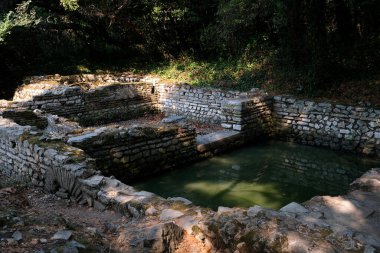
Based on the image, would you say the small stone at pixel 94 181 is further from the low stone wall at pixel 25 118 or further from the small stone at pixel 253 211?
the low stone wall at pixel 25 118

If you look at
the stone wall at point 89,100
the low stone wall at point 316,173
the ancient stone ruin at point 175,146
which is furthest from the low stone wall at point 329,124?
the stone wall at point 89,100

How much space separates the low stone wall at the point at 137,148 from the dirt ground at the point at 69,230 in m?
2.09

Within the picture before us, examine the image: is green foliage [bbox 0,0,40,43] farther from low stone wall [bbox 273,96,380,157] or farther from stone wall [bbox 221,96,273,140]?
low stone wall [bbox 273,96,380,157]

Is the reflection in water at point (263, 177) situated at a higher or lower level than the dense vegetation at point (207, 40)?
lower

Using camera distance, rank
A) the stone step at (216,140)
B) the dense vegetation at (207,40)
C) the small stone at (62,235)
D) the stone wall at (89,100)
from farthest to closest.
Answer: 1. the stone wall at (89,100)
2. the dense vegetation at (207,40)
3. the stone step at (216,140)
4. the small stone at (62,235)

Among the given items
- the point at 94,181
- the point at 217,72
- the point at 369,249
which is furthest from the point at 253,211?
the point at 217,72

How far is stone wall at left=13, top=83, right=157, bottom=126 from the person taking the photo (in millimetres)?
11758

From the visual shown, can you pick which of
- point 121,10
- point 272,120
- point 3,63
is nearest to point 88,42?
point 121,10

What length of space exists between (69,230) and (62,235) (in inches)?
10.0

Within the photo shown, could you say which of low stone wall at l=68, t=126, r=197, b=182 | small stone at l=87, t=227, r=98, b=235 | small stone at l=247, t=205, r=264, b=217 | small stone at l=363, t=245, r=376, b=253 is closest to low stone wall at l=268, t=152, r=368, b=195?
low stone wall at l=68, t=126, r=197, b=182

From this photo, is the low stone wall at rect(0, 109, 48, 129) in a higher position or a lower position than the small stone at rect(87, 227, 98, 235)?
higher

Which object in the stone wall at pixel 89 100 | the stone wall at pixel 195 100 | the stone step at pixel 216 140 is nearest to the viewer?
the stone step at pixel 216 140

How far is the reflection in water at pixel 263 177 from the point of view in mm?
7305

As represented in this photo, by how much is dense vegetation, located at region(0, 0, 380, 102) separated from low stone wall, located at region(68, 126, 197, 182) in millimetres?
4896
